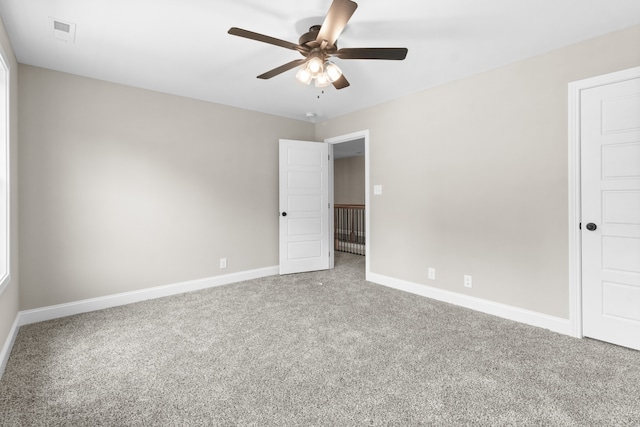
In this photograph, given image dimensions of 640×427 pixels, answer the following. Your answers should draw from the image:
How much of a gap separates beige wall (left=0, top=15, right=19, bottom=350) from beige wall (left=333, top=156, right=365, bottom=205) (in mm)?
7718

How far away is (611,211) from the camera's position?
7.84 feet

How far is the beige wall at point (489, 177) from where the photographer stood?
2.62 m

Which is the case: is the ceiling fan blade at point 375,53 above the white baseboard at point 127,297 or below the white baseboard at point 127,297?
above

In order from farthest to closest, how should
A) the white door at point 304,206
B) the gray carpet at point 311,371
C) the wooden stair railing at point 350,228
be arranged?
the wooden stair railing at point 350,228
the white door at point 304,206
the gray carpet at point 311,371

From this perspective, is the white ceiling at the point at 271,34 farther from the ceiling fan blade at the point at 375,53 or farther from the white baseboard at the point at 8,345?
the white baseboard at the point at 8,345

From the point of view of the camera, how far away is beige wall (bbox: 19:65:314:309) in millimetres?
2949

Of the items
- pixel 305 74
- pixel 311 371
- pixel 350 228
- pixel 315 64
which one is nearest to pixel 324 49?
pixel 315 64

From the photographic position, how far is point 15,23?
2.24m

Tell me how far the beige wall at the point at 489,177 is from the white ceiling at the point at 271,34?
237 mm

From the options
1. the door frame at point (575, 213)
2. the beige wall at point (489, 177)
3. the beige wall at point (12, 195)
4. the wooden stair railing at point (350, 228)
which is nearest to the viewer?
the beige wall at point (12, 195)

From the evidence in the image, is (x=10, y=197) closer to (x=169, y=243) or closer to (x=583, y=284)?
(x=169, y=243)


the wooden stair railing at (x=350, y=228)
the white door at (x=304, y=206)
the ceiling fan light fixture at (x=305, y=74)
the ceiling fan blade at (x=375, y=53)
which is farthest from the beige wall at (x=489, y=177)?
the wooden stair railing at (x=350, y=228)

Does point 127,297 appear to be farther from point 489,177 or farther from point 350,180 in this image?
point 350,180

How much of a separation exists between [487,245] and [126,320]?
3635 millimetres
